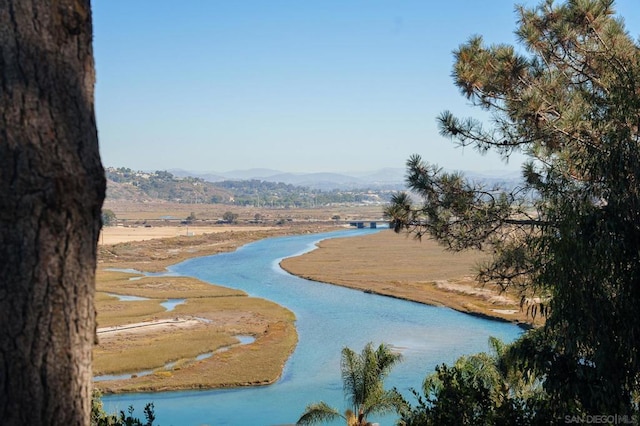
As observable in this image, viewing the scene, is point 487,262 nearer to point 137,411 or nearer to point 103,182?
point 103,182

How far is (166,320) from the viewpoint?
25797 millimetres

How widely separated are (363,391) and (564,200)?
7.17 metres

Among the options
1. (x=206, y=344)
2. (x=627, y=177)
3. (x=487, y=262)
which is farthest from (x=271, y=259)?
(x=627, y=177)

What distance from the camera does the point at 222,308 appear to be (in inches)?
1112

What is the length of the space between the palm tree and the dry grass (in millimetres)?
8657

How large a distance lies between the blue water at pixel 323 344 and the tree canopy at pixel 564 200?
30.1 ft

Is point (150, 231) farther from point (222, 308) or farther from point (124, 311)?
point (222, 308)

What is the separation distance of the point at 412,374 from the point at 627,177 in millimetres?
14807

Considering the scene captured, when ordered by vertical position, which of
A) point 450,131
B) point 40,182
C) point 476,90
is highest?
point 476,90

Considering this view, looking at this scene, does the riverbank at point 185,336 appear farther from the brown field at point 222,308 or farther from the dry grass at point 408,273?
the dry grass at point 408,273

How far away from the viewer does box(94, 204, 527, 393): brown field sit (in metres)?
19.2

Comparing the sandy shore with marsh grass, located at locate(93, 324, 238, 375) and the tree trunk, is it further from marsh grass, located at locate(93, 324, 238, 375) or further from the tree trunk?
A: the tree trunk

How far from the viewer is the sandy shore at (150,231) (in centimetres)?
6900

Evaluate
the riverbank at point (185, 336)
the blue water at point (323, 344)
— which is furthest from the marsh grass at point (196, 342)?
the blue water at point (323, 344)
